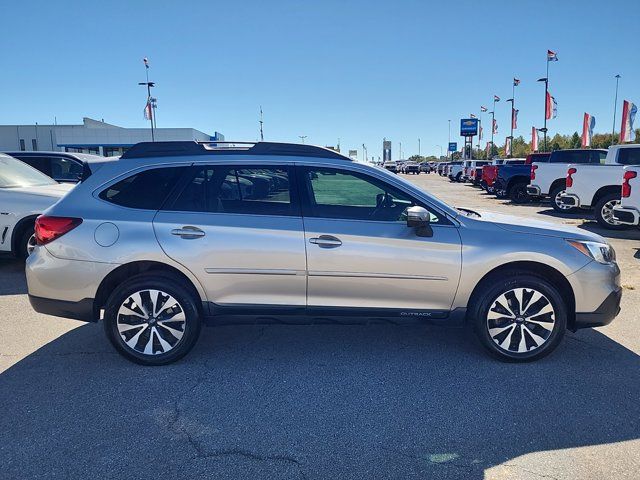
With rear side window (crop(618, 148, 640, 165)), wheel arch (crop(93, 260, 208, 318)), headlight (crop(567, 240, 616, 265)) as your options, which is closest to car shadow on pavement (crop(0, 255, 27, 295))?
wheel arch (crop(93, 260, 208, 318))

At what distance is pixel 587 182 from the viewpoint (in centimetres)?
1191

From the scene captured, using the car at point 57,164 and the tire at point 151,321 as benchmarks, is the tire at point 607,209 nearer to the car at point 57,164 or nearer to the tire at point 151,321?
the tire at point 151,321

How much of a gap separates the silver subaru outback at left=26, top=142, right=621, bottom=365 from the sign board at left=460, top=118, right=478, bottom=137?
271 ft

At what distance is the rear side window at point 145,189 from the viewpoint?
3.83 meters

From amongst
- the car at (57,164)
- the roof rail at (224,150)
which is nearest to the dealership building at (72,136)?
the car at (57,164)

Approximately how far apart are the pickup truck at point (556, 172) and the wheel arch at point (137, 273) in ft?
45.1

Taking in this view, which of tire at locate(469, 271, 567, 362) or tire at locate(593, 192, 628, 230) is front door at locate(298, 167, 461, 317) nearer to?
tire at locate(469, 271, 567, 362)

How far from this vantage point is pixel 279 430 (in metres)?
2.95

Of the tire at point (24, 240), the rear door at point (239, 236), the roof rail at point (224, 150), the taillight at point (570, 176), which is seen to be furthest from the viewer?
the taillight at point (570, 176)

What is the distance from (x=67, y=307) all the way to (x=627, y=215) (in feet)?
30.5

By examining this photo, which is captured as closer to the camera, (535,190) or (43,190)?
(43,190)

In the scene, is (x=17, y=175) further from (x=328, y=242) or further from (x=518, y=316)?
(x=518, y=316)

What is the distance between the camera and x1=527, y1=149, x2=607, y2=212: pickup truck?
14.7 meters

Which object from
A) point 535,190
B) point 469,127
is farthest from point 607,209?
point 469,127
